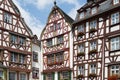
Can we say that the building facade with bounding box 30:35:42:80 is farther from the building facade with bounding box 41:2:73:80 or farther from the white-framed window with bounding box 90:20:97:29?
the white-framed window with bounding box 90:20:97:29

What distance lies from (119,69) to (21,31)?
14851mm

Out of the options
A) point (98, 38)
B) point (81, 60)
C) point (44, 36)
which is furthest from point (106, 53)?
point (44, 36)

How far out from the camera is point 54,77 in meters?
34.6

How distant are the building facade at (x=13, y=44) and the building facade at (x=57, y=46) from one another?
2.49 metres

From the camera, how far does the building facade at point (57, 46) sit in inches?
1308

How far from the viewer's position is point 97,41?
2917 centimetres

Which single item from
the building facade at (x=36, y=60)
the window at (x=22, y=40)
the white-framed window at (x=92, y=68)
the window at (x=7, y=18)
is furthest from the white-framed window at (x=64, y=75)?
the window at (x=7, y=18)

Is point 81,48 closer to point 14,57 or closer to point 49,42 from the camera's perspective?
point 49,42

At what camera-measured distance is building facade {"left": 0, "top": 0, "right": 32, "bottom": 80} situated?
3189cm

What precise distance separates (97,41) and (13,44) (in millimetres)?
10957

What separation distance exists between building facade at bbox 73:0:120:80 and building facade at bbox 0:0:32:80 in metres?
6.95

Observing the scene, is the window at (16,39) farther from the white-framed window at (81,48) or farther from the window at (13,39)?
the white-framed window at (81,48)

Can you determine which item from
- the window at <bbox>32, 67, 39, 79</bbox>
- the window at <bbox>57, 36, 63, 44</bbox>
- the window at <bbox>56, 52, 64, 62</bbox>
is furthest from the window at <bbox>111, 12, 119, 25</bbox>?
the window at <bbox>32, 67, 39, 79</bbox>

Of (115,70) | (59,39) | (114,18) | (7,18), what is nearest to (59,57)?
(59,39)
